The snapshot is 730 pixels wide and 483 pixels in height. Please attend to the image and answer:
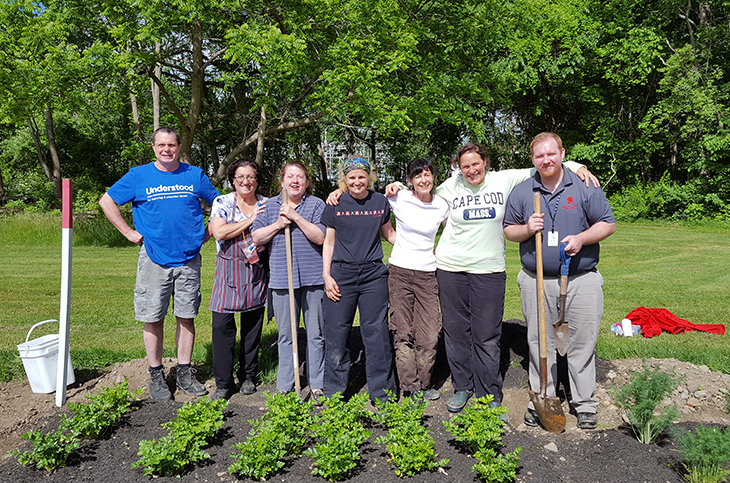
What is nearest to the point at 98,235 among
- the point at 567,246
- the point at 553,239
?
the point at 553,239

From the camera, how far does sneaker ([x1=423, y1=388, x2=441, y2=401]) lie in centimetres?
413

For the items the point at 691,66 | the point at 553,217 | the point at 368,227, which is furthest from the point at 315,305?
the point at 691,66

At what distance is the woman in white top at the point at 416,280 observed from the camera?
3.93 metres

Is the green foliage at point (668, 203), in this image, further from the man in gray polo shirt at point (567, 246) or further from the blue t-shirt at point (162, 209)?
the blue t-shirt at point (162, 209)

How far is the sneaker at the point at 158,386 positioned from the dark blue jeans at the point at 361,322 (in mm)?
1275

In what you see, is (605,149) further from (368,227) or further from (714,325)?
(368,227)

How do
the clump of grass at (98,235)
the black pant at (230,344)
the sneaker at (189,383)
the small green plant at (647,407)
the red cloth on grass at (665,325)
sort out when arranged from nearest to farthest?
1. the small green plant at (647,407)
2. the black pant at (230,344)
3. the sneaker at (189,383)
4. the red cloth on grass at (665,325)
5. the clump of grass at (98,235)

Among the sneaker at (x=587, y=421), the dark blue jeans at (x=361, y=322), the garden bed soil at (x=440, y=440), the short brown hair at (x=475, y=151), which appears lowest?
the garden bed soil at (x=440, y=440)

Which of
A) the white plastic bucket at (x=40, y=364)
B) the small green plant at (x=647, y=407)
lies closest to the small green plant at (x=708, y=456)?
the small green plant at (x=647, y=407)

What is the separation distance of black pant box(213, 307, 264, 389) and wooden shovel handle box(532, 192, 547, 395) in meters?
2.16

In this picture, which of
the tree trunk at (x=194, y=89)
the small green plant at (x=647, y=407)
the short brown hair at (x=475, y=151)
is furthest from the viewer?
the tree trunk at (x=194, y=89)

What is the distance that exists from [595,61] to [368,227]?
24415 millimetres

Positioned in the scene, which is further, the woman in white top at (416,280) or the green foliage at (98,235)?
the green foliage at (98,235)

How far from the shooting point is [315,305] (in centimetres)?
402
